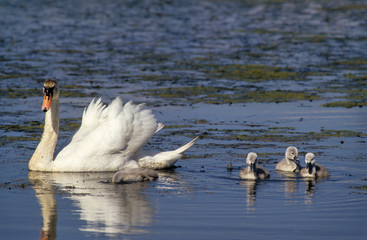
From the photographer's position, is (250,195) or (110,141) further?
(110,141)

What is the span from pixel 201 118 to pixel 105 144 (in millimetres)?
4130

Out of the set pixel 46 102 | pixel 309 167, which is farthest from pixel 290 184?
pixel 46 102

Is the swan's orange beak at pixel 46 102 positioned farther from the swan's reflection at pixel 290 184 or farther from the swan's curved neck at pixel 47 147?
the swan's reflection at pixel 290 184

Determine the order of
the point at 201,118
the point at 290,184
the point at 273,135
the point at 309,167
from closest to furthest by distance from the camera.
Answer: the point at 290,184 → the point at 309,167 → the point at 273,135 → the point at 201,118

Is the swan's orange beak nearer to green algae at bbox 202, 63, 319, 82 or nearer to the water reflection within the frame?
the water reflection

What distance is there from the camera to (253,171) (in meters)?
11.1

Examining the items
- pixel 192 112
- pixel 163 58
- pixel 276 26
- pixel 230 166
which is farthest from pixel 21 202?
pixel 276 26

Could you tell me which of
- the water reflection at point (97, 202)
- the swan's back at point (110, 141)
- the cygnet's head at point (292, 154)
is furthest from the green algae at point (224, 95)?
the water reflection at point (97, 202)

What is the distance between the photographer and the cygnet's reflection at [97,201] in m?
8.46

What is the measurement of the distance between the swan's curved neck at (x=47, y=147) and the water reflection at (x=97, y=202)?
178mm

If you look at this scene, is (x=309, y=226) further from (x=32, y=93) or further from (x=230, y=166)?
(x=32, y=93)

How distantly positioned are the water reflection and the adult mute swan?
19cm

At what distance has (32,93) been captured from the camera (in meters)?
18.0

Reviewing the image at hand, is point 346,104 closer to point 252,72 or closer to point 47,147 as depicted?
point 252,72
